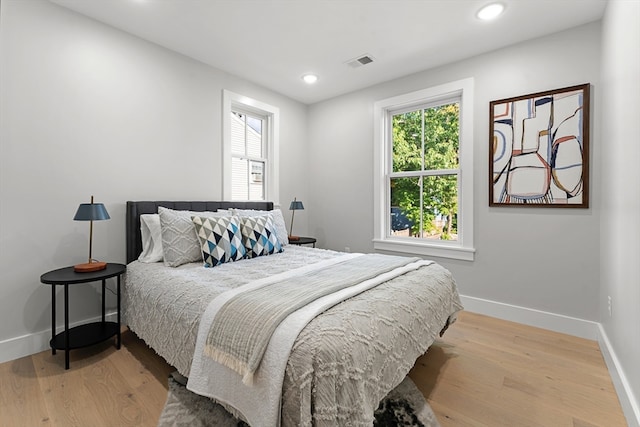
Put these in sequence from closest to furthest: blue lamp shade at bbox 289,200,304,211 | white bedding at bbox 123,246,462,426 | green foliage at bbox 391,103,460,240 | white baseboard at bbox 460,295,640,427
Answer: white bedding at bbox 123,246,462,426 → white baseboard at bbox 460,295,640,427 → green foliage at bbox 391,103,460,240 → blue lamp shade at bbox 289,200,304,211

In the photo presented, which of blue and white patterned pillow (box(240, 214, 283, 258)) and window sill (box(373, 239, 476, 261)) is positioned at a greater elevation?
blue and white patterned pillow (box(240, 214, 283, 258))

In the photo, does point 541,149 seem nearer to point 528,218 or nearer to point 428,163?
point 528,218

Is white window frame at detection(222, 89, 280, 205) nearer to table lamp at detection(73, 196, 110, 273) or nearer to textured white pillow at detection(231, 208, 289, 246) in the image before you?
textured white pillow at detection(231, 208, 289, 246)

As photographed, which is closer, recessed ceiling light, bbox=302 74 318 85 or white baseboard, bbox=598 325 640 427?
white baseboard, bbox=598 325 640 427

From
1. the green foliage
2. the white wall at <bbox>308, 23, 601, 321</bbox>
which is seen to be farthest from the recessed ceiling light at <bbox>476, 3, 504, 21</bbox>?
the green foliage

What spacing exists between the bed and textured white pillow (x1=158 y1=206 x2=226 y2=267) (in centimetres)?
5

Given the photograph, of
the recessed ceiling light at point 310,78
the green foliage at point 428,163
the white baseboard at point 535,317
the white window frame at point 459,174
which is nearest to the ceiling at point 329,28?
the recessed ceiling light at point 310,78

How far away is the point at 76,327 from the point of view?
7.59 ft

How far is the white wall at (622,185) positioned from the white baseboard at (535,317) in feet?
0.68

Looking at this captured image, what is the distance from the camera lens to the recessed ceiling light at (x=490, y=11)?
90.0 inches

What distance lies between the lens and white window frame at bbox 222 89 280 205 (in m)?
3.42

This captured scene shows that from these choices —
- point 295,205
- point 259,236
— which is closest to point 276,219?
point 259,236

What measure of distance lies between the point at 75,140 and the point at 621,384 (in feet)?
13.2

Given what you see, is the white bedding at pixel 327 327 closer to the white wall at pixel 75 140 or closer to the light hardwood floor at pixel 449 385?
the light hardwood floor at pixel 449 385
